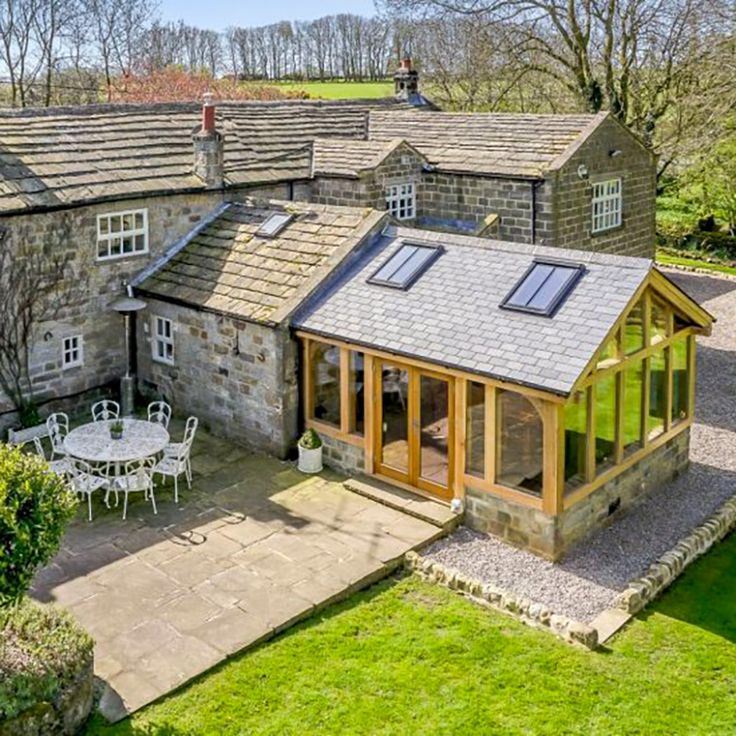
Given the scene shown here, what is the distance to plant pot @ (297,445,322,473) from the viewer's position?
15023 mm

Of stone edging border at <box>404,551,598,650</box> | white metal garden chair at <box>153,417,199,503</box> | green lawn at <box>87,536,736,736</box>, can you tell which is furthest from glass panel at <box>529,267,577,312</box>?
white metal garden chair at <box>153,417,199,503</box>

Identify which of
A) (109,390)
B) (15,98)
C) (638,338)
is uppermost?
(15,98)

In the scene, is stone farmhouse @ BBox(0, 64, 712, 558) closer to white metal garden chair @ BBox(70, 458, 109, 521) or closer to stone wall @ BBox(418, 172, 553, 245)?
stone wall @ BBox(418, 172, 553, 245)

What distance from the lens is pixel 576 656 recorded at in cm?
1034

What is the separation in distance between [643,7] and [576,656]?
100 ft

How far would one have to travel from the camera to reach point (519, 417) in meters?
12.6

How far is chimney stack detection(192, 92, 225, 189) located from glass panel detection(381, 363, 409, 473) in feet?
23.2

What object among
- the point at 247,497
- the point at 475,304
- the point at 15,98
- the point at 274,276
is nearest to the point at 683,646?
the point at 475,304

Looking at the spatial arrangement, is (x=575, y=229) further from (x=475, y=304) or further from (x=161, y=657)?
(x=161, y=657)

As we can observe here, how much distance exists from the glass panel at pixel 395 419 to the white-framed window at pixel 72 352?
259 inches

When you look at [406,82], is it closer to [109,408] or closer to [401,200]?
[401,200]

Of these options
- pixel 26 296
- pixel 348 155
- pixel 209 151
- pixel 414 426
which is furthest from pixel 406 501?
pixel 348 155

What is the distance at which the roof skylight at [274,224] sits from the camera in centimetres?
1728

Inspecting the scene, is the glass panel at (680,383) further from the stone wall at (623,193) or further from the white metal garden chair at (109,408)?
the white metal garden chair at (109,408)
